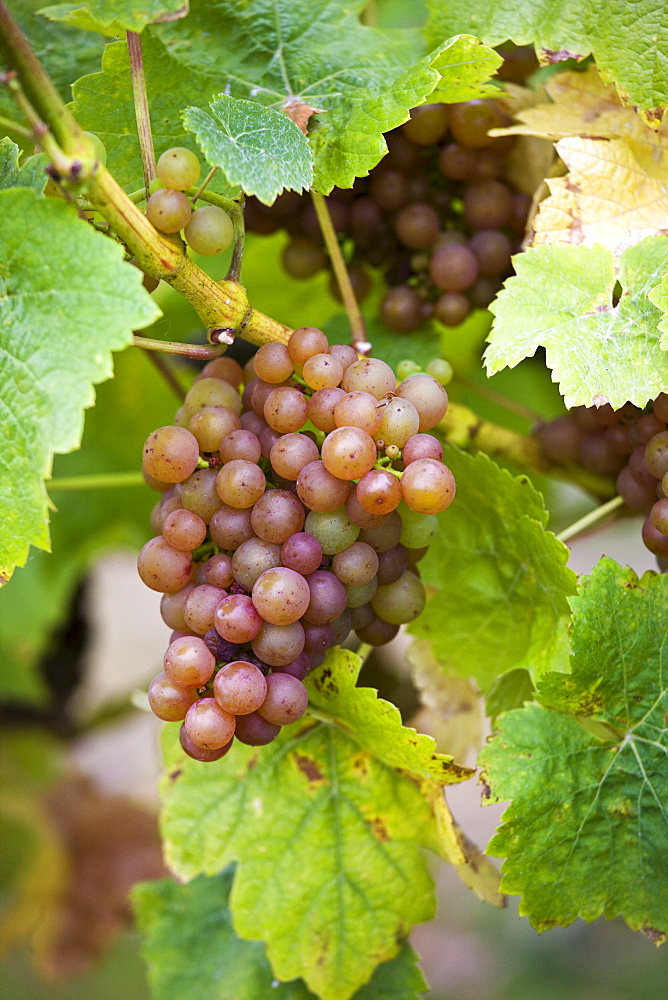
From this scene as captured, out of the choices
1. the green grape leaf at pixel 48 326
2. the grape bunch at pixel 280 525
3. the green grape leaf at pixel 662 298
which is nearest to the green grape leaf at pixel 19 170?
the green grape leaf at pixel 48 326

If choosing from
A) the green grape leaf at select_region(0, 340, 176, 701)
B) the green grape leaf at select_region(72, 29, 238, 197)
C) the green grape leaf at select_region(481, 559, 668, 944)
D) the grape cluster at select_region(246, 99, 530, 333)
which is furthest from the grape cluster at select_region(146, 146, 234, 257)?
the green grape leaf at select_region(0, 340, 176, 701)

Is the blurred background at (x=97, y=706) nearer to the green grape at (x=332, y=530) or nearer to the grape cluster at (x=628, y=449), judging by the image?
the grape cluster at (x=628, y=449)

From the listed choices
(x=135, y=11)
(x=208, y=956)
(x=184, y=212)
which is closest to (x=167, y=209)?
(x=184, y=212)

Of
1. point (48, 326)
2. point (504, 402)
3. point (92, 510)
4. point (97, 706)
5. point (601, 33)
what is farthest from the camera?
point (97, 706)

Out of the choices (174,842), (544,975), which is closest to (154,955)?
(174,842)

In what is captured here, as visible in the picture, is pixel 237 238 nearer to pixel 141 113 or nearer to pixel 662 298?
pixel 141 113

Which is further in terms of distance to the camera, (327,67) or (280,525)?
(327,67)

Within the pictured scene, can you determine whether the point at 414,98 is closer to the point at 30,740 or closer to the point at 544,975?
the point at 30,740
